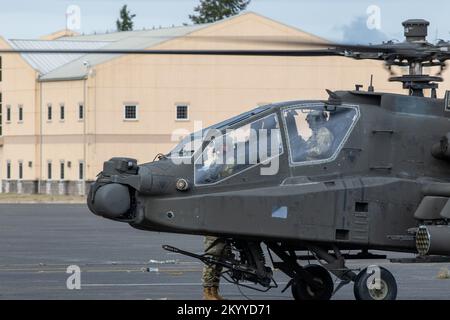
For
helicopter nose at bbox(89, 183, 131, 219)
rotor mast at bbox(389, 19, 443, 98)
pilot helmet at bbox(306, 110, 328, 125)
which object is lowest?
helicopter nose at bbox(89, 183, 131, 219)

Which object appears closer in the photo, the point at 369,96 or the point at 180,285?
the point at 369,96

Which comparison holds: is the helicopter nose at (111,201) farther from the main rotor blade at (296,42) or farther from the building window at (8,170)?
the building window at (8,170)

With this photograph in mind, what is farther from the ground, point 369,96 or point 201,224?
point 369,96

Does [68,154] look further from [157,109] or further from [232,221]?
[232,221]

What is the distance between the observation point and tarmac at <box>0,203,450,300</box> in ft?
61.3

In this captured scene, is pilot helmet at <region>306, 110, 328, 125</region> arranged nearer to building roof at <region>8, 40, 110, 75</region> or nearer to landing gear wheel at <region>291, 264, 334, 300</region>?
landing gear wheel at <region>291, 264, 334, 300</region>

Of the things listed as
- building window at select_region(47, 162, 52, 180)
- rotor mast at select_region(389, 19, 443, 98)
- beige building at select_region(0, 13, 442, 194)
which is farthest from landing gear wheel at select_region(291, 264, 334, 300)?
building window at select_region(47, 162, 52, 180)

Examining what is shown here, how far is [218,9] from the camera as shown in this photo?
11725 centimetres

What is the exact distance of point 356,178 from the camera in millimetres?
16406

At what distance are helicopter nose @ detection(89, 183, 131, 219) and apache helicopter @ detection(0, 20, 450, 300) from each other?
0.04ft

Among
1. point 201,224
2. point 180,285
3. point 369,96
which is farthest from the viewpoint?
point 180,285

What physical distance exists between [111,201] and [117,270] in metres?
8.08

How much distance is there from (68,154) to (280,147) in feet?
211
